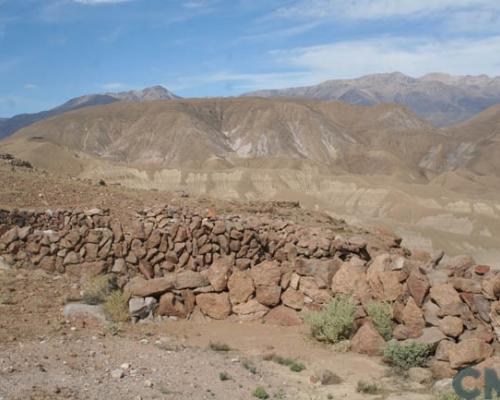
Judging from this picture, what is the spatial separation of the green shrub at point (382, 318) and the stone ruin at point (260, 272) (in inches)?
3.9

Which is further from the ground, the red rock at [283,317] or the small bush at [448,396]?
the red rock at [283,317]

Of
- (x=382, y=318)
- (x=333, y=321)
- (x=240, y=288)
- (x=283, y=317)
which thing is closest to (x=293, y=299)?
(x=283, y=317)

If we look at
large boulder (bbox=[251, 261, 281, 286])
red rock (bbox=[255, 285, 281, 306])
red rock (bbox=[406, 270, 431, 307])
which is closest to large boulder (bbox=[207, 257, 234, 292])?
large boulder (bbox=[251, 261, 281, 286])

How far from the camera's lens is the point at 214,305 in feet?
38.3

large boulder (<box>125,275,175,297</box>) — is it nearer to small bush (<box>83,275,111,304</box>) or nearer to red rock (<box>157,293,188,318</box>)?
red rock (<box>157,293,188,318</box>)

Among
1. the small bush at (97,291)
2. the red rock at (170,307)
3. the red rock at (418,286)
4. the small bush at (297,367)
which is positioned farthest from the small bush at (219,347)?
the red rock at (418,286)

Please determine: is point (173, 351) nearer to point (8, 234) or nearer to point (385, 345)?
point (385, 345)

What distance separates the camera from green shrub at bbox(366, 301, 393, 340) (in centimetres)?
1052

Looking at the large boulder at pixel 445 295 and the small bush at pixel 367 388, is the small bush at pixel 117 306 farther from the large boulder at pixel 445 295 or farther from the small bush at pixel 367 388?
the large boulder at pixel 445 295

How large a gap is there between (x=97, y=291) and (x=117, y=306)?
60cm

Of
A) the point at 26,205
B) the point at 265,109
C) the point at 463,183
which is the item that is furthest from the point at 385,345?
the point at 265,109

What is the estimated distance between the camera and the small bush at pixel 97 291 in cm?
1115

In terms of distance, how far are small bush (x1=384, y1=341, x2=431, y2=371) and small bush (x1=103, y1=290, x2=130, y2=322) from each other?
4.29 m

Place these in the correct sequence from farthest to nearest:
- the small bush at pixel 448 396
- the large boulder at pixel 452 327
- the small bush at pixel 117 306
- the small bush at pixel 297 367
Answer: the small bush at pixel 117 306 → the large boulder at pixel 452 327 → the small bush at pixel 297 367 → the small bush at pixel 448 396
